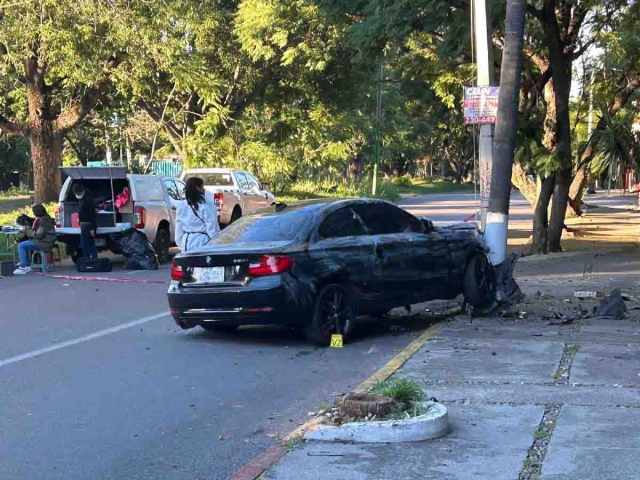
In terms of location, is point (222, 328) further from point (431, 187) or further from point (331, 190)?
point (431, 187)

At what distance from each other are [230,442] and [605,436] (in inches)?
98.8

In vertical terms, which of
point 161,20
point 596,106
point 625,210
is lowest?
point 625,210

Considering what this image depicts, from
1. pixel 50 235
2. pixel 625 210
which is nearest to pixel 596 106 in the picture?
pixel 50 235

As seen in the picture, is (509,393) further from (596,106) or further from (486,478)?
(596,106)

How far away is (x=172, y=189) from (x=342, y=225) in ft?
35.8

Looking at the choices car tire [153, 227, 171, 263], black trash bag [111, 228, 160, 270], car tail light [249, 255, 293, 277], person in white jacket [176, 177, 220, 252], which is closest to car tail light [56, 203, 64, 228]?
black trash bag [111, 228, 160, 270]

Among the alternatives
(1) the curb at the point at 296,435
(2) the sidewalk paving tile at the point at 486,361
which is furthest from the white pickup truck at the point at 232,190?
(1) the curb at the point at 296,435

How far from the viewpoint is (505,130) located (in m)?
12.1

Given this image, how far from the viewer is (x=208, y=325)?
10539mm

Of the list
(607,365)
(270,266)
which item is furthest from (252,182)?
(607,365)

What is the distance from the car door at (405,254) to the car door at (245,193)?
1523 centimetres

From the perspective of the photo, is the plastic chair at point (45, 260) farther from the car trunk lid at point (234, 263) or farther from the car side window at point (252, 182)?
the car side window at point (252, 182)

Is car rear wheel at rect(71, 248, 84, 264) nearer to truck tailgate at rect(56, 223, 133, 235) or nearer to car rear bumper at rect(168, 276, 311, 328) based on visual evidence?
truck tailgate at rect(56, 223, 133, 235)

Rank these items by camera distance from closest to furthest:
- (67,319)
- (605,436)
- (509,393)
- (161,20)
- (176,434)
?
(605,436), (176,434), (509,393), (67,319), (161,20)
